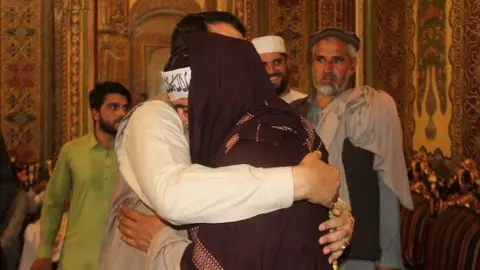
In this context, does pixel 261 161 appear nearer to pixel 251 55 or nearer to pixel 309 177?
pixel 309 177

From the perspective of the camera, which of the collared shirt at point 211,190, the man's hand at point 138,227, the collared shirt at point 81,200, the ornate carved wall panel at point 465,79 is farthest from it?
the ornate carved wall panel at point 465,79

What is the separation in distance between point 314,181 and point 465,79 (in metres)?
3.18

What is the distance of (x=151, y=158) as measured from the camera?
1.47 meters

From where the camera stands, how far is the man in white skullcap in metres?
3.18

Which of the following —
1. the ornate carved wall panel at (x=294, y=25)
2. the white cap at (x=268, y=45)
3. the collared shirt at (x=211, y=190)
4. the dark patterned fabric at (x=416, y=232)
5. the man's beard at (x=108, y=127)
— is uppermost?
the ornate carved wall panel at (x=294, y=25)

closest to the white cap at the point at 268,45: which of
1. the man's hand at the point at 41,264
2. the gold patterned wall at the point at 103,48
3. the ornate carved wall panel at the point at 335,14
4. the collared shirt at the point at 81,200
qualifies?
the collared shirt at the point at 81,200

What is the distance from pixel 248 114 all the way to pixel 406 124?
3.81 metres

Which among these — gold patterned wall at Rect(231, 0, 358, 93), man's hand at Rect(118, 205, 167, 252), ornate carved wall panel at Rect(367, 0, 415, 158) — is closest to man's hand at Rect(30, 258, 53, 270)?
man's hand at Rect(118, 205, 167, 252)

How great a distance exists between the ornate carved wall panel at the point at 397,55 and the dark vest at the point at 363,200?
2.53m

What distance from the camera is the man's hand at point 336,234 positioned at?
1.48 meters

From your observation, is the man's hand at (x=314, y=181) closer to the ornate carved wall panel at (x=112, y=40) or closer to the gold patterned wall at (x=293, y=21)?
the gold patterned wall at (x=293, y=21)

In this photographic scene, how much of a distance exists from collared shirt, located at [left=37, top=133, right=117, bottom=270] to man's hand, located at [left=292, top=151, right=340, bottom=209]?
184 centimetres

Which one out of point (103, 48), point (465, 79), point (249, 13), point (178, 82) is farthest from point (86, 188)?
point (249, 13)

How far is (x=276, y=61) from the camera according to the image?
129 inches
